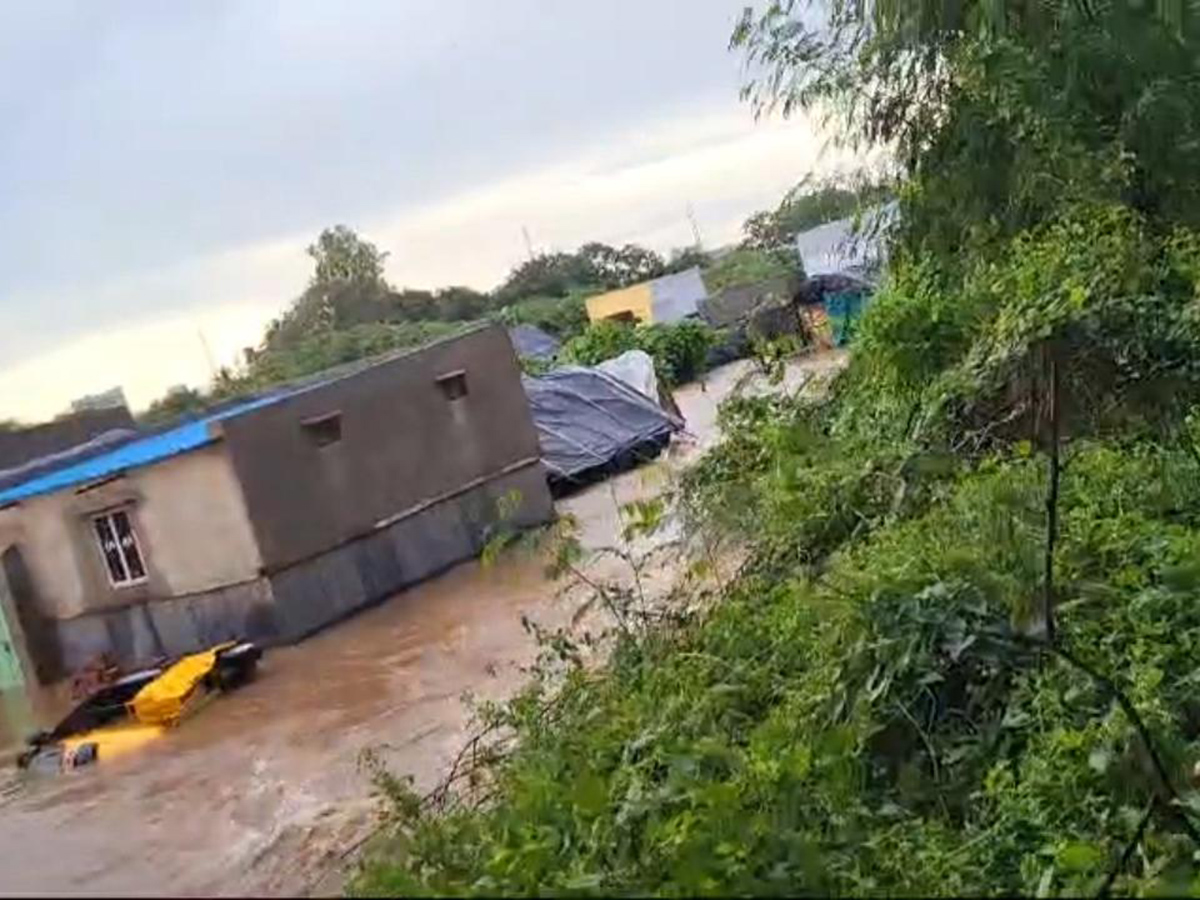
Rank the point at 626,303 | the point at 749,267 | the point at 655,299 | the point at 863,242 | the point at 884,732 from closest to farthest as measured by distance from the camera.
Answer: the point at 884,732 → the point at 863,242 → the point at 749,267 → the point at 655,299 → the point at 626,303

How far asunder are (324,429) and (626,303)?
20.3 metres

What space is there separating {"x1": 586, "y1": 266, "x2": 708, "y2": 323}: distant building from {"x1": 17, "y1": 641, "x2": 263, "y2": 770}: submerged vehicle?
20.8m

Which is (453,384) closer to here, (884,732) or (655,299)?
(884,732)

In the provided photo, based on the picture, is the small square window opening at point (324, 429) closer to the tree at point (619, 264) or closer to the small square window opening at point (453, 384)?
the small square window opening at point (453, 384)

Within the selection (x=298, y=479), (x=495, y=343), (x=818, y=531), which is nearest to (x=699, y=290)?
(x=495, y=343)

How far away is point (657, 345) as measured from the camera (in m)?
24.8

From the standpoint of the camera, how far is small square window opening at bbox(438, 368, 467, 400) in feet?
47.7

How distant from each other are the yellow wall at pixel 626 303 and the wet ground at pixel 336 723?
60.4ft

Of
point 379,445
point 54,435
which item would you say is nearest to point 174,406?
point 379,445

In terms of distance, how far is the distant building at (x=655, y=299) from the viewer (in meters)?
31.9

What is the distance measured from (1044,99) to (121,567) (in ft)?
28.9

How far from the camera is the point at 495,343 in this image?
15312 millimetres

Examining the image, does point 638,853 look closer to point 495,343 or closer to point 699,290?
point 495,343

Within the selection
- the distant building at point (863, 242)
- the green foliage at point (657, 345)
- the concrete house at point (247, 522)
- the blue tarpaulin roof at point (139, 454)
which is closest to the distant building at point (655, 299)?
the green foliage at point (657, 345)
